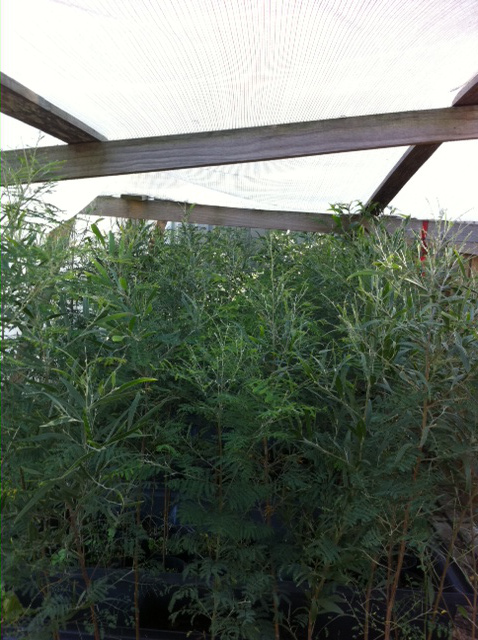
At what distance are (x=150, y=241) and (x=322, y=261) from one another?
89 cm

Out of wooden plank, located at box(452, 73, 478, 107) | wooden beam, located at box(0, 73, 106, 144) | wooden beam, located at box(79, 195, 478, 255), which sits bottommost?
wooden beam, located at box(0, 73, 106, 144)

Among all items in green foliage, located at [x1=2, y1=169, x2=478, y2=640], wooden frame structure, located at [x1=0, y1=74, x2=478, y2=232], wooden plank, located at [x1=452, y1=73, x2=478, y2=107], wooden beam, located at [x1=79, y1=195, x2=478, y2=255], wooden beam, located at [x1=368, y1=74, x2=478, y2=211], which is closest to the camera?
green foliage, located at [x1=2, y1=169, x2=478, y2=640]

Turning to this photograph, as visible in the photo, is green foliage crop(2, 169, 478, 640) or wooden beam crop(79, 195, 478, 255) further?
wooden beam crop(79, 195, 478, 255)

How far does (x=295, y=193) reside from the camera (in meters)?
4.87

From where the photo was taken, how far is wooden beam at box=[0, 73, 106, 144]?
2377 millimetres

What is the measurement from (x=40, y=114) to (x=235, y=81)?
812mm

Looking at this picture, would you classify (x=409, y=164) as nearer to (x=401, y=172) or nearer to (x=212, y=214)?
(x=401, y=172)

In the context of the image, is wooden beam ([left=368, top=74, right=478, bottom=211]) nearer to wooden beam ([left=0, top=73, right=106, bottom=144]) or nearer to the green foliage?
the green foliage

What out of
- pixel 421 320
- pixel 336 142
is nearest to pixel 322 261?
pixel 336 142

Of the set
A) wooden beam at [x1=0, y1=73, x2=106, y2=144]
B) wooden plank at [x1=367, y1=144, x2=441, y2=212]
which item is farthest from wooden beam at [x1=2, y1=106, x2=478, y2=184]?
wooden plank at [x1=367, y1=144, x2=441, y2=212]

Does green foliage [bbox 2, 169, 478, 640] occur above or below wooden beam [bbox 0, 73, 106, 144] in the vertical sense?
below

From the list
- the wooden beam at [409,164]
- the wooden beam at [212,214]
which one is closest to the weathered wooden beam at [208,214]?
the wooden beam at [212,214]

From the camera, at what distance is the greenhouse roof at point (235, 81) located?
7.13ft

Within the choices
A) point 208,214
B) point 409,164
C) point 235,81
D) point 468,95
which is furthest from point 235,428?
point 208,214
